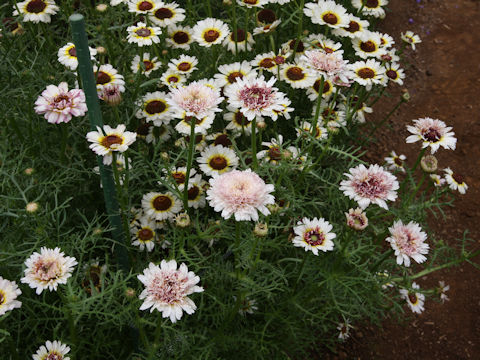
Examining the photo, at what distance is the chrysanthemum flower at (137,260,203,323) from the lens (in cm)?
166

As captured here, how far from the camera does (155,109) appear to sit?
2703 mm

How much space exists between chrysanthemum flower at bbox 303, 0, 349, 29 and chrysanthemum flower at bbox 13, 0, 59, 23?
4.99 ft

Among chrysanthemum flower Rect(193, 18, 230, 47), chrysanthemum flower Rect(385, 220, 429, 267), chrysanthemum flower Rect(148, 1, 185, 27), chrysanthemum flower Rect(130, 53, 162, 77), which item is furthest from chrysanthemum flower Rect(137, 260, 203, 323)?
chrysanthemum flower Rect(148, 1, 185, 27)

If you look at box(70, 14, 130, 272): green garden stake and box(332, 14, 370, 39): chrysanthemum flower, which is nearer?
box(70, 14, 130, 272): green garden stake

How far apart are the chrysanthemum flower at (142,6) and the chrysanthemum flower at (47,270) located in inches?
63.8

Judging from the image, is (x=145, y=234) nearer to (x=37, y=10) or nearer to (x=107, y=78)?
(x=107, y=78)

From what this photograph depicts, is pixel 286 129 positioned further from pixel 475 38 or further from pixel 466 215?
pixel 475 38

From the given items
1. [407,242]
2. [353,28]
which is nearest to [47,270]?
[407,242]

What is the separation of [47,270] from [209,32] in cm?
181

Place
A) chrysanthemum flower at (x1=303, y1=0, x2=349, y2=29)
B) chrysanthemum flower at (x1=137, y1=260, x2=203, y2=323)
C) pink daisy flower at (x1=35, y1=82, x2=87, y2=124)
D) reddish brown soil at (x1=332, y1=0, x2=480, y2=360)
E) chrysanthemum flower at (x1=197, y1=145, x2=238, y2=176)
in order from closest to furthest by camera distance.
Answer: chrysanthemum flower at (x1=137, y1=260, x2=203, y2=323) → pink daisy flower at (x1=35, y1=82, x2=87, y2=124) → chrysanthemum flower at (x1=197, y1=145, x2=238, y2=176) → chrysanthemum flower at (x1=303, y1=0, x2=349, y2=29) → reddish brown soil at (x1=332, y1=0, x2=480, y2=360)

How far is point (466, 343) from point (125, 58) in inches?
113

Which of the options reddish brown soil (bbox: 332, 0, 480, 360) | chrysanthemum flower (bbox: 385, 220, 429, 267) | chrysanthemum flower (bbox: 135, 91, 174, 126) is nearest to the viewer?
chrysanthemum flower (bbox: 385, 220, 429, 267)

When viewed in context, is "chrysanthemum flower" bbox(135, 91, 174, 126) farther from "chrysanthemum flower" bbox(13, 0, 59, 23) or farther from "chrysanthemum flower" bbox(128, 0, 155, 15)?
"chrysanthemum flower" bbox(13, 0, 59, 23)

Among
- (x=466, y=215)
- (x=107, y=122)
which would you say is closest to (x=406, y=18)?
(x=466, y=215)
